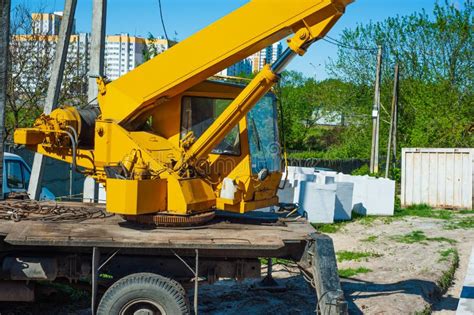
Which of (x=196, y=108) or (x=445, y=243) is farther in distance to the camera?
(x=445, y=243)

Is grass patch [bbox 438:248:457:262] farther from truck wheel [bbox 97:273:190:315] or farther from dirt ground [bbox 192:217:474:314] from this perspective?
truck wheel [bbox 97:273:190:315]

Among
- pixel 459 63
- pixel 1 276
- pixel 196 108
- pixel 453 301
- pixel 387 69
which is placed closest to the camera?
pixel 1 276

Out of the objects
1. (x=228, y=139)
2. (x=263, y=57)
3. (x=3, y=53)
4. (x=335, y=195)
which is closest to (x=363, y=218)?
(x=335, y=195)

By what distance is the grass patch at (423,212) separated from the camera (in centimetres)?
2205

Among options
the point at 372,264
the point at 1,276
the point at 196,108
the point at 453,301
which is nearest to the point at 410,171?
the point at 372,264

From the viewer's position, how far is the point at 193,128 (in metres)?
8.91

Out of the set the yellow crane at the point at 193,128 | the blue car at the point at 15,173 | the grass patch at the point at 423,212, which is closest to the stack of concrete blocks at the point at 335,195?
A: the grass patch at the point at 423,212

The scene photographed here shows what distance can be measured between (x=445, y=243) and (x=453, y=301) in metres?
5.53

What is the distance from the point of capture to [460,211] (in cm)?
2389

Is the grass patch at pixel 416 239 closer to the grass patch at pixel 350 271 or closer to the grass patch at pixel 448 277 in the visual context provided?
the grass patch at pixel 448 277

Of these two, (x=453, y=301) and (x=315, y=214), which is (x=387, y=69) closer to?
(x=315, y=214)

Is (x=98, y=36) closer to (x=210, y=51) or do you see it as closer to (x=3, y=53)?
(x=3, y=53)

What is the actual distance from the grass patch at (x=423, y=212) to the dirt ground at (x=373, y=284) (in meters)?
4.08

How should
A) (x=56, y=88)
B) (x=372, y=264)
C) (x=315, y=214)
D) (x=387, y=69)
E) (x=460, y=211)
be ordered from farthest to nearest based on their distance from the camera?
(x=387, y=69) < (x=460, y=211) < (x=315, y=214) < (x=372, y=264) < (x=56, y=88)
